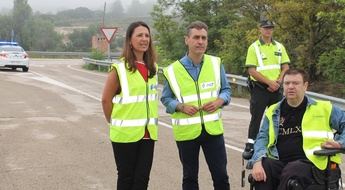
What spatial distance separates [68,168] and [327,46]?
12372 mm

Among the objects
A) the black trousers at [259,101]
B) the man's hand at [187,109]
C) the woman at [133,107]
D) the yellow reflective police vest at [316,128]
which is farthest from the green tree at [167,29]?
the yellow reflective police vest at [316,128]

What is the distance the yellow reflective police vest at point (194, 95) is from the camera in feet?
16.5

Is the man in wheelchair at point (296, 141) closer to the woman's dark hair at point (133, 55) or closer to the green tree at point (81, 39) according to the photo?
the woman's dark hair at point (133, 55)

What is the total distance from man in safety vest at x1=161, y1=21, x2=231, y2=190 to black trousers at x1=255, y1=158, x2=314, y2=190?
19.8 inches

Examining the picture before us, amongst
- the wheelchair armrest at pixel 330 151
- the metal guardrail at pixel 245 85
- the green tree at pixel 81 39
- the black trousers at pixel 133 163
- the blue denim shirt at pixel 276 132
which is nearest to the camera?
the wheelchair armrest at pixel 330 151

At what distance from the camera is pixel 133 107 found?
4.75 metres

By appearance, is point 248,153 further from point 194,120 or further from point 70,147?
point 70,147

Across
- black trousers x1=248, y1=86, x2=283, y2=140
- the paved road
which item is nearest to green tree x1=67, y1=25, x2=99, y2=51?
the paved road

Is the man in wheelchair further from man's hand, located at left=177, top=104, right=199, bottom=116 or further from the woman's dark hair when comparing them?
the woman's dark hair

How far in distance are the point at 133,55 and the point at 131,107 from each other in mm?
449

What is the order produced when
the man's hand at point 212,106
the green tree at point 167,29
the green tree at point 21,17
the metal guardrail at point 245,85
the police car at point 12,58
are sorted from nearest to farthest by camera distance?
the man's hand at point 212,106 < the metal guardrail at point 245,85 < the police car at point 12,58 < the green tree at point 167,29 < the green tree at point 21,17

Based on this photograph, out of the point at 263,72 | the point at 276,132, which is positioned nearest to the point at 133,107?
the point at 276,132

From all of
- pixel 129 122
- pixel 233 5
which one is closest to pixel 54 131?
pixel 129 122

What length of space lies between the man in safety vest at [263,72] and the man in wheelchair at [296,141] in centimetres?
300
